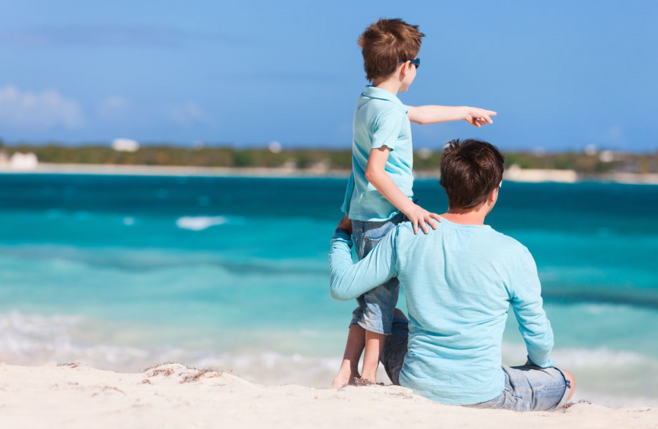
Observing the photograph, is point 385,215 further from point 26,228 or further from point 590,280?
point 26,228

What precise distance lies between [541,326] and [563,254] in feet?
41.5

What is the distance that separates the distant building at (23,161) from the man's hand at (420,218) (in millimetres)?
140134

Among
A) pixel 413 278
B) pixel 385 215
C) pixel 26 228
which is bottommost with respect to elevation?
pixel 26 228

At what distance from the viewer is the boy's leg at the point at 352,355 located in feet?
10.5

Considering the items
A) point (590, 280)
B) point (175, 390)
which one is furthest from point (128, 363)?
point (590, 280)

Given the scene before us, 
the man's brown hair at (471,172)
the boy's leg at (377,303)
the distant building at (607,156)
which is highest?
the distant building at (607,156)

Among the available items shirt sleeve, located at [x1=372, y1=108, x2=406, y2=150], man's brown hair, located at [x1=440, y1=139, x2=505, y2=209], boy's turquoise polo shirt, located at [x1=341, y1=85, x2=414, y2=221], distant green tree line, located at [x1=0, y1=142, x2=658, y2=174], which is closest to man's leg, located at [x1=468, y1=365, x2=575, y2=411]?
man's brown hair, located at [x1=440, y1=139, x2=505, y2=209]

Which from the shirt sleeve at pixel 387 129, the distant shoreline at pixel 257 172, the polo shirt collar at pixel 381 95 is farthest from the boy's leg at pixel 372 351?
the distant shoreline at pixel 257 172

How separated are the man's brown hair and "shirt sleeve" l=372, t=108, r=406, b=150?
0.83ft

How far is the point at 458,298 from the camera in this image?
2.69 m

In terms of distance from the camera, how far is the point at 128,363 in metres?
5.55

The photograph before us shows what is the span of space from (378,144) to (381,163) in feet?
0.29

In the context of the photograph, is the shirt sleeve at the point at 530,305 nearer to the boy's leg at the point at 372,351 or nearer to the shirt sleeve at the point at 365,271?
the shirt sleeve at the point at 365,271

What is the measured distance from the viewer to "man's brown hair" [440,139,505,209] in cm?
272
